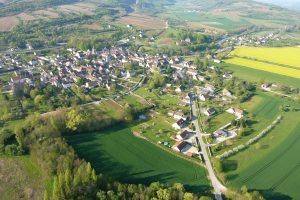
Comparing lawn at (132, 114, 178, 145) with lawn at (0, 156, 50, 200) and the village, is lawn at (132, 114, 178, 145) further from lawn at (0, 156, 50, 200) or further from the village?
lawn at (0, 156, 50, 200)

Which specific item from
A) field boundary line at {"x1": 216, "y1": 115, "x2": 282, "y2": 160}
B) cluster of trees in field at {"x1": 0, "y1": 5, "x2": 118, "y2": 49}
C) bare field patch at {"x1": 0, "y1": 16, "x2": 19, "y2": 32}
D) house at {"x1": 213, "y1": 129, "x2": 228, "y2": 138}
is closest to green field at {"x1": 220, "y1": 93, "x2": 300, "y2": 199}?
field boundary line at {"x1": 216, "y1": 115, "x2": 282, "y2": 160}

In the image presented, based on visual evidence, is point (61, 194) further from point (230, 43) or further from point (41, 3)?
point (41, 3)

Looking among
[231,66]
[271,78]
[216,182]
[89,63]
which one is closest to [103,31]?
[89,63]

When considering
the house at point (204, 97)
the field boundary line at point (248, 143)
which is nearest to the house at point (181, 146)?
the field boundary line at point (248, 143)

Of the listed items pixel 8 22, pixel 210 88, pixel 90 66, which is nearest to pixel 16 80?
pixel 90 66

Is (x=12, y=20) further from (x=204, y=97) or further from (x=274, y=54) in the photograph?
(x=274, y=54)
